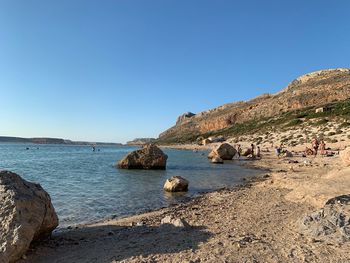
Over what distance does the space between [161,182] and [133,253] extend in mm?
15359

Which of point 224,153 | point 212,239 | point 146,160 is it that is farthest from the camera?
point 224,153

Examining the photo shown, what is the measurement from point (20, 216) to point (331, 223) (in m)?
6.97

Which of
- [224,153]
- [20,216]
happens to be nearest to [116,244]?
[20,216]

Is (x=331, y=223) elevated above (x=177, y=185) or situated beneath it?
elevated above

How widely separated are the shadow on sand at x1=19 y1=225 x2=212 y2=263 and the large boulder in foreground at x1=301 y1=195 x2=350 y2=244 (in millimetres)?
2388

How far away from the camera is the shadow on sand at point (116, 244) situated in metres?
7.42

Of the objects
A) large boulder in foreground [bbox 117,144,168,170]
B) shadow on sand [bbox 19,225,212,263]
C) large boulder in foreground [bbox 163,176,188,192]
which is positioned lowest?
shadow on sand [bbox 19,225,212,263]

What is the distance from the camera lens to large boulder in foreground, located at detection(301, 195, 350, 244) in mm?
7356

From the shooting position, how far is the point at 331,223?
25.4 feet

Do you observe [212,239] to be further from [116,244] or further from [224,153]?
[224,153]

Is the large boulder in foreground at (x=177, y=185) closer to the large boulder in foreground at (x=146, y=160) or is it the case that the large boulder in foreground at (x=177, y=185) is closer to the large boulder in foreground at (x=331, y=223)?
the large boulder in foreground at (x=331, y=223)

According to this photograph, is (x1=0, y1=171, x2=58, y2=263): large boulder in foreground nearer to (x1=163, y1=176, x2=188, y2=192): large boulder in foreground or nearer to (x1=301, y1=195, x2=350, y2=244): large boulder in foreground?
(x1=301, y1=195, x2=350, y2=244): large boulder in foreground

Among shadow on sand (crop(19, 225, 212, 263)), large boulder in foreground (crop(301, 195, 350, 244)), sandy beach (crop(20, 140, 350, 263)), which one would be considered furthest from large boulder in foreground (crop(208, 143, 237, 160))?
large boulder in foreground (crop(301, 195, 350, 244))

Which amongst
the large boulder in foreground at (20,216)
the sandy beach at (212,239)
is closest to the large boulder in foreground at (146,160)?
the sandy beach at (212,239)
